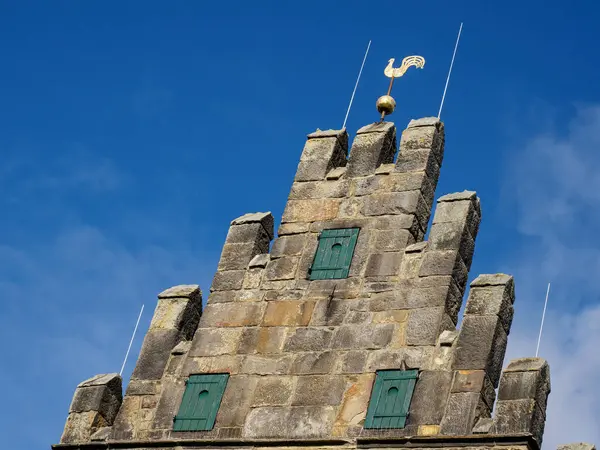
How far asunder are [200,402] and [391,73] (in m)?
5.94

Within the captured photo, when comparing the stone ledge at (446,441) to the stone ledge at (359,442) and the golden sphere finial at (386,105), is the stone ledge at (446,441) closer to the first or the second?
the stone ledge at (359,442)

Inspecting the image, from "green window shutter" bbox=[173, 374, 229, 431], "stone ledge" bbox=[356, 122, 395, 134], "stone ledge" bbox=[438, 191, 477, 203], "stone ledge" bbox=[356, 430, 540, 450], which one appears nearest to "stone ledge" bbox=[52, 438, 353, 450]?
"green window shutter" bbox=[173, 374, 229, 431]

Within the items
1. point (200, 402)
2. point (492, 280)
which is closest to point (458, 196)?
point (492, 280)

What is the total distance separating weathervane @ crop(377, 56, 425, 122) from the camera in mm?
23938

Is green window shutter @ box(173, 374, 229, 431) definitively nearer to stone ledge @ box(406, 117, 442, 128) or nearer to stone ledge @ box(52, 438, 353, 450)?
stone ledge @ box(52, 438, 353, 450)

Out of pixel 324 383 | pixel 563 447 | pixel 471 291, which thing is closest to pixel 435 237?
pixel 471 291

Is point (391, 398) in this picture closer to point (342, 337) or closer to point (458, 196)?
point (342, 337)

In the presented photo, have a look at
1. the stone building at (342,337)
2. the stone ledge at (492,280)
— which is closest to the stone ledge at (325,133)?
the stone building at (342,337)

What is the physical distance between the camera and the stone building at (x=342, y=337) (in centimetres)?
2005

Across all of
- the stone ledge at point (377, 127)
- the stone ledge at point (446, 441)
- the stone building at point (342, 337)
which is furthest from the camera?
the stone ledge at point (377, 127)

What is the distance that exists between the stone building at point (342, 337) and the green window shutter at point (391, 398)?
2 cm

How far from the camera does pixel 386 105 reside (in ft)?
78.5

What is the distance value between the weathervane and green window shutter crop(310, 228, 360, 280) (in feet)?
7.34

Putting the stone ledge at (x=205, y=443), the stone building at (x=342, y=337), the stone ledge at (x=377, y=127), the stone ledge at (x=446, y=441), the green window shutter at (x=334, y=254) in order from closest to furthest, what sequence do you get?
the stone ledge at (x=446, y=441), the stone building at (x=342, y=337), the stone ledge at (x=205, y=443), the green window shutter at (x=334, y=254), the stone ledge at (x=377, y=127)
